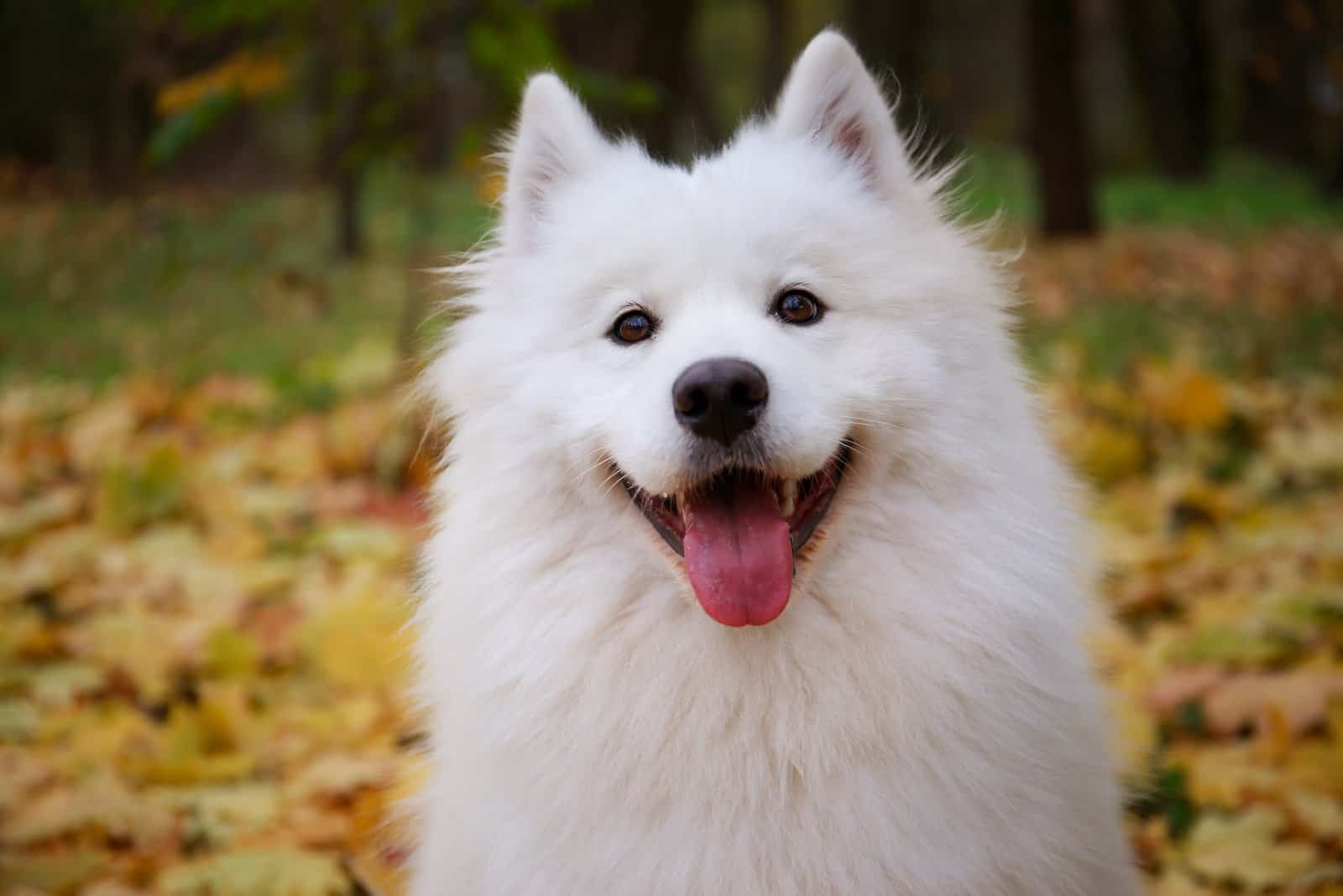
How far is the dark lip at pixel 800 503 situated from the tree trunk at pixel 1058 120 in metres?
12.0

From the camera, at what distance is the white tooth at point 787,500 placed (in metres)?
2.34

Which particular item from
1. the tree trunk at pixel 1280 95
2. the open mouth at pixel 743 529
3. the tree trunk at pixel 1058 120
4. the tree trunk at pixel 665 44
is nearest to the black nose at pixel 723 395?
the open mouth at pixel 743 529

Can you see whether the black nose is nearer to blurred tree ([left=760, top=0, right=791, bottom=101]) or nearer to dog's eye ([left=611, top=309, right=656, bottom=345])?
dog's eye ([left=611, top=309, right=656, bottom=345])

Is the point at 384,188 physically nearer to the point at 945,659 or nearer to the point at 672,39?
the point at 672,39

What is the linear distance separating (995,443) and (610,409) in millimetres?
826

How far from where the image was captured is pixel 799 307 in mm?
2451

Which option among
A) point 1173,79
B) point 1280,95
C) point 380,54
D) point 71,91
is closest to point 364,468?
point 380,54

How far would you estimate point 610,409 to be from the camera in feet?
7.72

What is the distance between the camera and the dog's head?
2.22 m

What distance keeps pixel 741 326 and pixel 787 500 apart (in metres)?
0.38

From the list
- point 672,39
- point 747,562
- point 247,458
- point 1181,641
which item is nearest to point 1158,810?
point 1181,641

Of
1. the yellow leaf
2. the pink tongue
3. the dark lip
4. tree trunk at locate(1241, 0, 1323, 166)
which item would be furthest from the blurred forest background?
tree trunk at locate(1241, 0, 1323, 166)

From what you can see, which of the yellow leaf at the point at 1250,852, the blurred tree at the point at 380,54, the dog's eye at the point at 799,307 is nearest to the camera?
the dog's eye at the point at 799,307

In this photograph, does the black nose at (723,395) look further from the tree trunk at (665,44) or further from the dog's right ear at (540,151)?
the tree trunk at (665,44)
